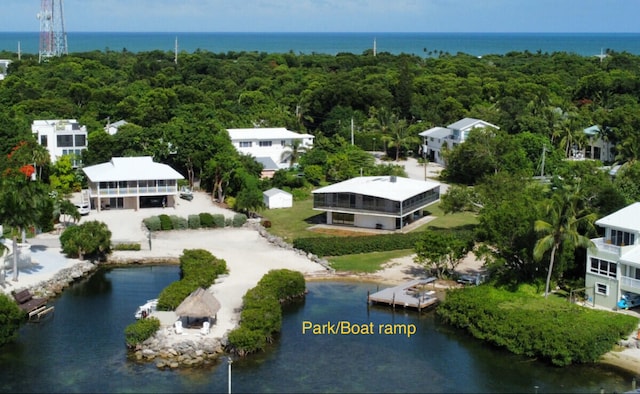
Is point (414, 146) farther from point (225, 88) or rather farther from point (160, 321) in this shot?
point (160, 321)

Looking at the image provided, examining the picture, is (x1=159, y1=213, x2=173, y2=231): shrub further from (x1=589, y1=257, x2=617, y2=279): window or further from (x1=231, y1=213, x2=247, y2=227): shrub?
(x1=589, y1=257, x2=617, y2=279): window

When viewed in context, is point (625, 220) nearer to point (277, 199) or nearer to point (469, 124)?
point (277, 199)

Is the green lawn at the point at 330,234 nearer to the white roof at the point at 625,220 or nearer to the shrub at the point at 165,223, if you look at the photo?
the shrub at the point at 165,223

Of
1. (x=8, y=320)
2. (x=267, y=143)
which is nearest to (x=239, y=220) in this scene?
(x=267, y=143)

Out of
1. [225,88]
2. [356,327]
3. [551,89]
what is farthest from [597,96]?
[356,327]

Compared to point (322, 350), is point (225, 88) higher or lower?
higher

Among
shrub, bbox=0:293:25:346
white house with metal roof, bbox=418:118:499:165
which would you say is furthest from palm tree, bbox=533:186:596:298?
white house with metal roof, bbox=418:118:499:165
